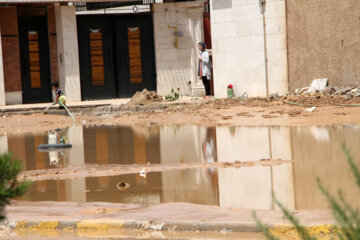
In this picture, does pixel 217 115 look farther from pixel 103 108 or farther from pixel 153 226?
pixel 153 226

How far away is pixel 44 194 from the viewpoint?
31.9ft

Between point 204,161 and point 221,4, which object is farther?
point 221,4

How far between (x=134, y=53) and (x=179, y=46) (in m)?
1.72

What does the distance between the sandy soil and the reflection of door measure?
342cm

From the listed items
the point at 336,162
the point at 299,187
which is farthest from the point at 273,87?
the point at 299,187

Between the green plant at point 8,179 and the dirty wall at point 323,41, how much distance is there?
1658cm

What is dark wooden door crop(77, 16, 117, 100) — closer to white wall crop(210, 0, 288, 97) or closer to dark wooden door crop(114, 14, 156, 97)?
dark wooden door crop(114, 14, 156, 97)

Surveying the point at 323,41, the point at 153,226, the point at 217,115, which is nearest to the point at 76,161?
the point at 153,226

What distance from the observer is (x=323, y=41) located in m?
21.1

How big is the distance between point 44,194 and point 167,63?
57.8 feet

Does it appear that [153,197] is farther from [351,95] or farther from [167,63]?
[167,63]

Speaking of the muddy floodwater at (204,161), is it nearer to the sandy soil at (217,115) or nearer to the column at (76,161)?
the column at (76,161)

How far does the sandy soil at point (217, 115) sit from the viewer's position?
17906 mm

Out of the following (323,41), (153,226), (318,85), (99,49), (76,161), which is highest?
(99,49)
